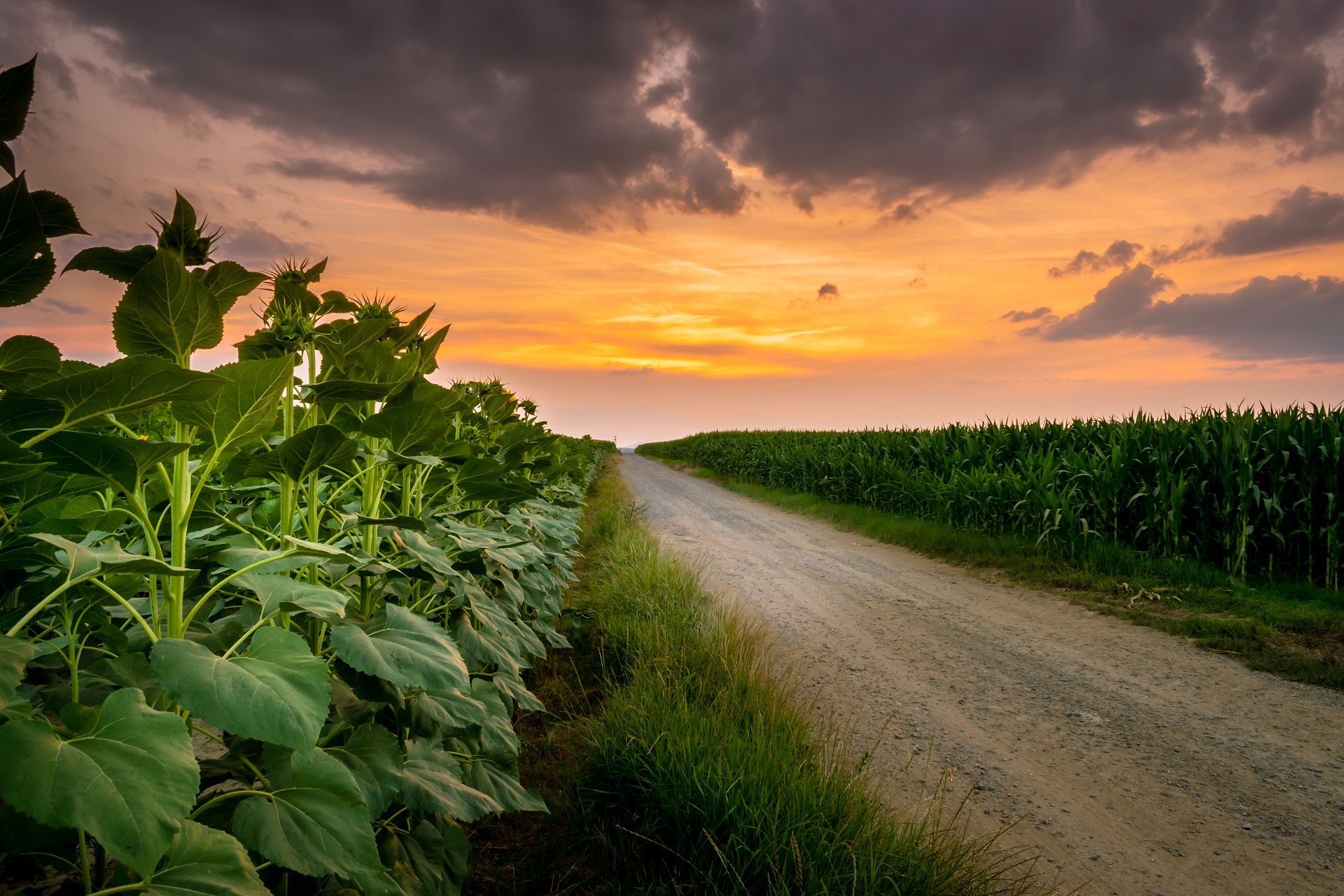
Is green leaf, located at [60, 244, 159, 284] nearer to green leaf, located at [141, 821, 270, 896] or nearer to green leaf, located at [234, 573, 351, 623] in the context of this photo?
green leaf, located at [234, 573, 351, 623]

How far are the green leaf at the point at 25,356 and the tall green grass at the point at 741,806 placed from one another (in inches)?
77.2

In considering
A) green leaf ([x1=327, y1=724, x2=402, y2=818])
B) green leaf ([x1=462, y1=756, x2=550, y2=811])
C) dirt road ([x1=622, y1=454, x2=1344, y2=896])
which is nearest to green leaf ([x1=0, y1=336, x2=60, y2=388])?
green leaf ([x1=327, y1=724, x2=402, y2=818])

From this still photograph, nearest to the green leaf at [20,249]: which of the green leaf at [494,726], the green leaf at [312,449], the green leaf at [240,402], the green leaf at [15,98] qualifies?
the green leaf at [15,98]

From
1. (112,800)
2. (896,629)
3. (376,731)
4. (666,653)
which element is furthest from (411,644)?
(896,629)

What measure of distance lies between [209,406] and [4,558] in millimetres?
394

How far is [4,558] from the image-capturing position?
1074 mm

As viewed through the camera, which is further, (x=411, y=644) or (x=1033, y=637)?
(x=1033, y=637)

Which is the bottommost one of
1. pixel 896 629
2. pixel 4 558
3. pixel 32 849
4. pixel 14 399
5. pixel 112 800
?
pixel 896 629

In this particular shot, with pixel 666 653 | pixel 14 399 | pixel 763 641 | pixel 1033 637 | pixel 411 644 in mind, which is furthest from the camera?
pixel 1033 637

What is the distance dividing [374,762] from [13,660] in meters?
0.70

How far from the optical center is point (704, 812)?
2291 mm

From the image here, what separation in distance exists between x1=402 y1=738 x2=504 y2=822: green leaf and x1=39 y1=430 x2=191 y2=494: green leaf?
83 cm

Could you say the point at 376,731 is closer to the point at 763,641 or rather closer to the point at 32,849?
the point at 32,849

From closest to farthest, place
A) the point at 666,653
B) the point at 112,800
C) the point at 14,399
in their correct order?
the point at 112,800 → the point at 14,399 → the point at 666,653
